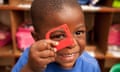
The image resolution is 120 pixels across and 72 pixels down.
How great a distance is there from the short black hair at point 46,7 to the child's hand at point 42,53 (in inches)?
5.9

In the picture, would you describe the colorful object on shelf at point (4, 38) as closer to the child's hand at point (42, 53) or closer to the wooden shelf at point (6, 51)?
the wooden shelf at point (6, 51)

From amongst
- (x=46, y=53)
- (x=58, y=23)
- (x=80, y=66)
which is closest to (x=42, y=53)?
(x=46, y=53)

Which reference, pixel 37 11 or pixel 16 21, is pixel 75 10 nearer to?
pixel 37 11

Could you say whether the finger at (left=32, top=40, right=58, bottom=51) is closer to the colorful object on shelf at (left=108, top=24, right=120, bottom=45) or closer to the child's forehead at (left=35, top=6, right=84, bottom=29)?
the child's forehead at (left=35, top=6, right=84, bottom=29)

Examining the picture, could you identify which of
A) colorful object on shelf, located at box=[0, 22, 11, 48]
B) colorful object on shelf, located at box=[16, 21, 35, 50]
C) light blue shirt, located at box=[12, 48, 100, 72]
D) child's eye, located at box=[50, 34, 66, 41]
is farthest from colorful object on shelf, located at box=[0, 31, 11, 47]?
child's eye, located at box=[50, 34, 66, 41]

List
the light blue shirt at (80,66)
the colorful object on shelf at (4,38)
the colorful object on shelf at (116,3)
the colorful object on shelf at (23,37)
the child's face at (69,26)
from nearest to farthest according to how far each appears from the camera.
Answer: the child's face at (69,26), the light blue shirt at (80,66), the colorful object on shelf at (116,3), the colorful object on shelf at (23,37), the colorful object on shelf at (4,38)

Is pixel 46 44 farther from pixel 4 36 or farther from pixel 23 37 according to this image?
pixel 4 36

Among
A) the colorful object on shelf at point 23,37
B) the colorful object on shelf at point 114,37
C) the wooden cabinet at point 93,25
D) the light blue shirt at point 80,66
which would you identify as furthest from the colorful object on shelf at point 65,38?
the colorful object on shelf at point 114,37

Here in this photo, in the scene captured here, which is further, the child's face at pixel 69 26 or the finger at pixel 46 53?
the child's face at pixel 69 26

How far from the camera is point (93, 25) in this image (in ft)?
6.23

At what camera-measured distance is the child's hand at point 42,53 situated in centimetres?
64

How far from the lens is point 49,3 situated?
781 mm

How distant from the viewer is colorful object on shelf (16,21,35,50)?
1.59 m

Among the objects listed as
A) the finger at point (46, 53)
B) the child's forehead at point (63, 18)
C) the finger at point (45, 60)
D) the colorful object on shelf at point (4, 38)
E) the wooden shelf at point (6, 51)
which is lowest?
the wooden shelf at point (6, 51)
